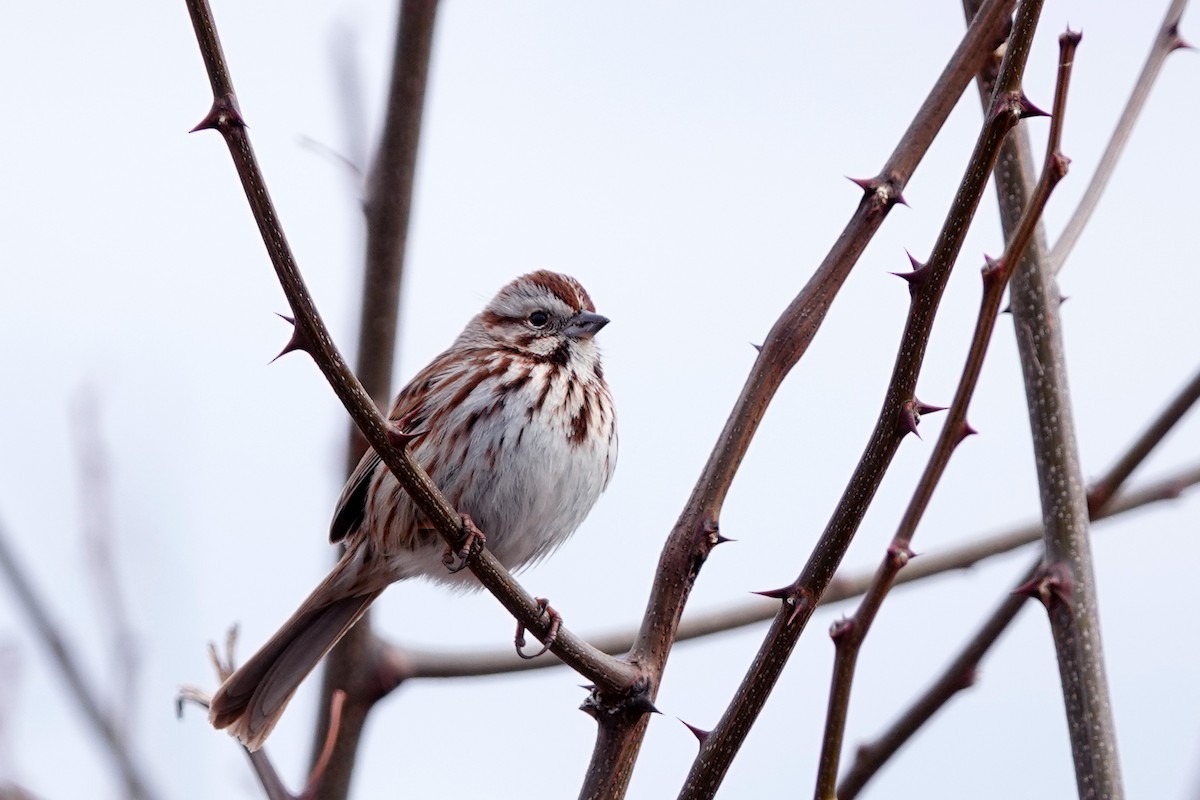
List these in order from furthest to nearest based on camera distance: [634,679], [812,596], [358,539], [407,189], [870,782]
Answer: [358,539] < [407,189] < [870,782] < [634,679] < [812,596]

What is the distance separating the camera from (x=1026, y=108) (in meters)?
2.40

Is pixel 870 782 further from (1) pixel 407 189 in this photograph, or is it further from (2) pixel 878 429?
(1) pixel 407 189

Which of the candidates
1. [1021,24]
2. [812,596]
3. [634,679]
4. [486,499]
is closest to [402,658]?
[486,499]

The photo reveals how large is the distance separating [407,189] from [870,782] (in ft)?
7.12

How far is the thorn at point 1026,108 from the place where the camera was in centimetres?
234

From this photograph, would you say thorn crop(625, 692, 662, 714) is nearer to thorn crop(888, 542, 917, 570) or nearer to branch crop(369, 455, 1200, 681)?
thorn crop(888, 542, 917, 570)

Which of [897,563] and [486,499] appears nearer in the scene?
[897,563]

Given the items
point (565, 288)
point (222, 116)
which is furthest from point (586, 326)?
point (222, 116)

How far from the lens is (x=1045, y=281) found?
320 centimetres

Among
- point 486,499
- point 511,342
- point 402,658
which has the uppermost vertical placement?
point 511,342

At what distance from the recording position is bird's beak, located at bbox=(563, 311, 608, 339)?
4.87m

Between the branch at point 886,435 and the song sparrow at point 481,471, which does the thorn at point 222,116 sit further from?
the song sparrow at point 481,471

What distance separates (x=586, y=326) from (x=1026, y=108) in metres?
2.62

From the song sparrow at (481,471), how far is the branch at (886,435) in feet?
6.42
